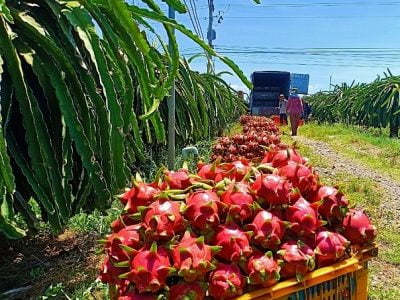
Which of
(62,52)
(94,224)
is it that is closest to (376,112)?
(94,224)

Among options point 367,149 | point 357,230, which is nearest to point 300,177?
point 357,230

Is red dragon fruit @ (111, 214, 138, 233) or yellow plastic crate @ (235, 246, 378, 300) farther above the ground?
red dragon fruit @ (111, 214, 138, 233)

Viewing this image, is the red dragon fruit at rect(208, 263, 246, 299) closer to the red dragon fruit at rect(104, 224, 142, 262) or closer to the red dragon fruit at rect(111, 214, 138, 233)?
the red dragon fruit at rect(104, 224, 142, 262)

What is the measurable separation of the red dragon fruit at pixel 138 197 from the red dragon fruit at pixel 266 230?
1.32 ft

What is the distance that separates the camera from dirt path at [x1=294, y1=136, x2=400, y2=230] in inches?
208

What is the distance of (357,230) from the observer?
6.89 feet

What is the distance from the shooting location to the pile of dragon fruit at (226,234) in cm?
172

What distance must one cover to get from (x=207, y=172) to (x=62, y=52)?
39.6 inches

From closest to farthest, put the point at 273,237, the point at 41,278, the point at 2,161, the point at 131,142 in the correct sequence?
1. the point at 273,237
2. the point at 2,161
3. the point at 41,278
4. the point at 131,142

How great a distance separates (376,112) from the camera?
688 inches

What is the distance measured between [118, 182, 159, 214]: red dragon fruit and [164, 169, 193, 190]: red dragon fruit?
80 millimetres

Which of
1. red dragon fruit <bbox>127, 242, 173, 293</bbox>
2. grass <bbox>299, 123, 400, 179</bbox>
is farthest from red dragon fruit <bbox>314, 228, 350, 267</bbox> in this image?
grass <bbox>299, 123, 400, 179</bbox>

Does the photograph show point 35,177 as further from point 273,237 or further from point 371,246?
point 371,246

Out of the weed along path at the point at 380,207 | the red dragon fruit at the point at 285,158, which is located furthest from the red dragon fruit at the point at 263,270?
the weed along path at the point at 380,207
